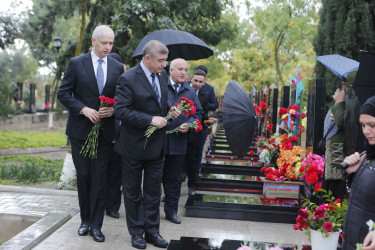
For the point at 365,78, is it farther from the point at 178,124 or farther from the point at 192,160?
the point at 192,160

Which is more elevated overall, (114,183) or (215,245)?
(114,183)

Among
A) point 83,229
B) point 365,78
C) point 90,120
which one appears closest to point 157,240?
point 83,229

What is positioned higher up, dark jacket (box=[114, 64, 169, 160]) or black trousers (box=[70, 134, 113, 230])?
dark jacket (box=[114, 64, 169, 160])

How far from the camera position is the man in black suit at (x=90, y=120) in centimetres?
514

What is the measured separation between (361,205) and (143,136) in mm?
2556

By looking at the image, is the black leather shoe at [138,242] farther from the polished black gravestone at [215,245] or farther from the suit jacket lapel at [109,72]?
the suit jacket lapel at [109,72]

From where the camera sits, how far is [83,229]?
523 cm

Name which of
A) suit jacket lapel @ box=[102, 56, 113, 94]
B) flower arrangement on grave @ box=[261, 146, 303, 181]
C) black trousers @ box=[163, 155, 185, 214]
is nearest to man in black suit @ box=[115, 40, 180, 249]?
suit jacket lapel @ box=[102, 56, 113, 94]

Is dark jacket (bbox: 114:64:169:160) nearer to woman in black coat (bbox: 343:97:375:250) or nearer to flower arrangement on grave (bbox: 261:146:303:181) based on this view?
woman in black coat (bbox: 343:97:375:250)

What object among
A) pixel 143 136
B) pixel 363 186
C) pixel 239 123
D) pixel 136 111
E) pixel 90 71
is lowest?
pixel 363 186

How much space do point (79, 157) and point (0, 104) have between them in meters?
17.8

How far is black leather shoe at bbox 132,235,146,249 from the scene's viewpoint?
16.0ft

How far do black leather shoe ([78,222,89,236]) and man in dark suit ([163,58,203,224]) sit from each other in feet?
3.92

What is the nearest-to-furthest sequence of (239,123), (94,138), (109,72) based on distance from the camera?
(94,138)
(109,72)
(239,123)
